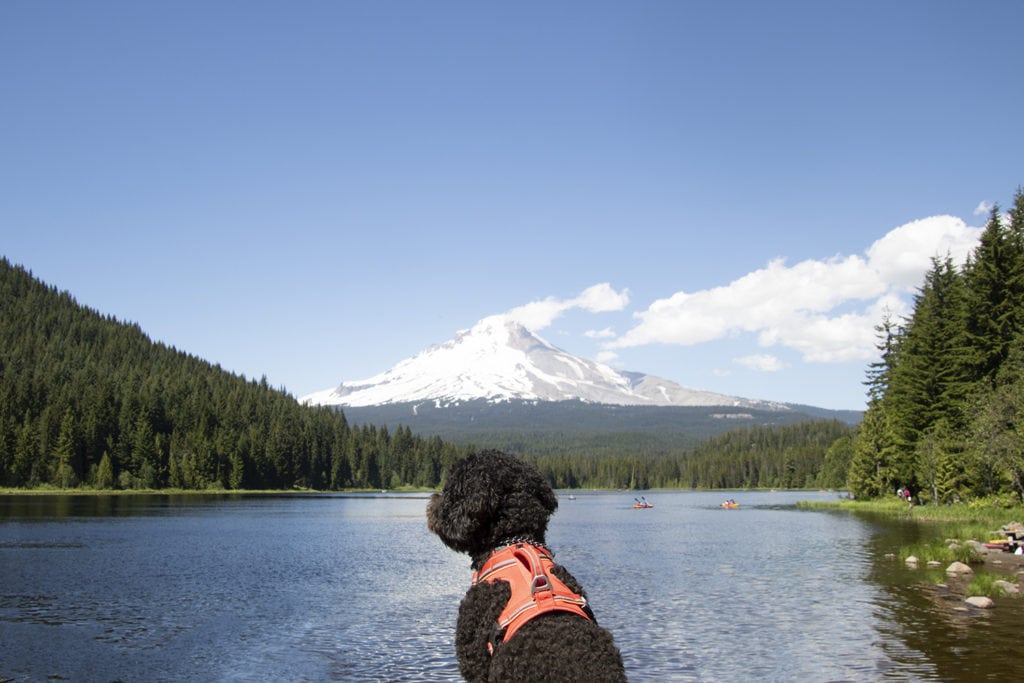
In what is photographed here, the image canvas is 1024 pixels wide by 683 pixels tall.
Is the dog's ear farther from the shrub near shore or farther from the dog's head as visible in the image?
the shrub near shore

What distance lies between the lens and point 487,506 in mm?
4914

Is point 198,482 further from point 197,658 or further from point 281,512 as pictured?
point 197,658

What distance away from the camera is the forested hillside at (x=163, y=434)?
121562mm

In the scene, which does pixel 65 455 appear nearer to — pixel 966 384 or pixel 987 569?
pixel 966 384

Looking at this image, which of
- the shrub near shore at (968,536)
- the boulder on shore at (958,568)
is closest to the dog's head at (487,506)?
the shrub near shore at (968,536)

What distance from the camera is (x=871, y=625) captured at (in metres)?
22.9

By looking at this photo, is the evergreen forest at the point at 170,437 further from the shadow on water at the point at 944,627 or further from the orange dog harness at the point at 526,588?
the orange dog harness at the point at 526,588

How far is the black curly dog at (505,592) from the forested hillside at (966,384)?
45.4 metres

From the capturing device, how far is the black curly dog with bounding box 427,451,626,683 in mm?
4133

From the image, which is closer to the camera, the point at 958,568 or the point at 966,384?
the point at 958,568

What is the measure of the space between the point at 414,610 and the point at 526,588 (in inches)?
989

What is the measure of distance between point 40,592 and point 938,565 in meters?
34.0

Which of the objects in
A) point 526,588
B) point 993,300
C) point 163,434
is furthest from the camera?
point 163,434

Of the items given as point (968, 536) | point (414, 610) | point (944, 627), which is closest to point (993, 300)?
point (968, 536)
